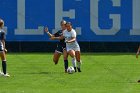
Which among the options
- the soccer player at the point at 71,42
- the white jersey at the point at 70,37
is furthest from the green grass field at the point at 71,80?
the white jersey at the point at 70,37

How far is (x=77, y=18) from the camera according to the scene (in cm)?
4200

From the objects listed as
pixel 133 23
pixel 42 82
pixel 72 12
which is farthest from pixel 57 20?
pixel 42 82

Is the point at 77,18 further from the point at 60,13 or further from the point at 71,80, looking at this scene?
the point at 71,80

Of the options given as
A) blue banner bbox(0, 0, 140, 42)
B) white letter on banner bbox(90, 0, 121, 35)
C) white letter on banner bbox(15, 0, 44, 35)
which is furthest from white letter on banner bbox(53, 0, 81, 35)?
white letter on banner bbox(90, 0, 121, 35)

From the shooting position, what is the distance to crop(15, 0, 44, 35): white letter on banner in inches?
1650

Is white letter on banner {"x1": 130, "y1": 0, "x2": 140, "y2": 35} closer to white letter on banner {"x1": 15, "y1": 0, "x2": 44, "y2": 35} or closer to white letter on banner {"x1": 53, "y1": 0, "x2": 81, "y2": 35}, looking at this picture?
white letter on banner {"x1": 53, "y1": 0, "x2": 81, "y2": 35}

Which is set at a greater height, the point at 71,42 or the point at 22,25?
the point at 71,42

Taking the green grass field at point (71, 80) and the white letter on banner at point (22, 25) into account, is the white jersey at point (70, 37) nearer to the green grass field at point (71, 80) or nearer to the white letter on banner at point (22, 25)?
the green grass field at point (71, 80)

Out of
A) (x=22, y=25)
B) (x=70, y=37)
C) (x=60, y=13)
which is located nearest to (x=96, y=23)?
(x=60, y=13)

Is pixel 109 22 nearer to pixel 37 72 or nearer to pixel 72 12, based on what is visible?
pixel 72 12

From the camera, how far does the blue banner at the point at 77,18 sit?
1647 inches

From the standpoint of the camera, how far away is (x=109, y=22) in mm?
41906

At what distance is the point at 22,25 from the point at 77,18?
3.81m

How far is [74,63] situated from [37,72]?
4.86 feet
